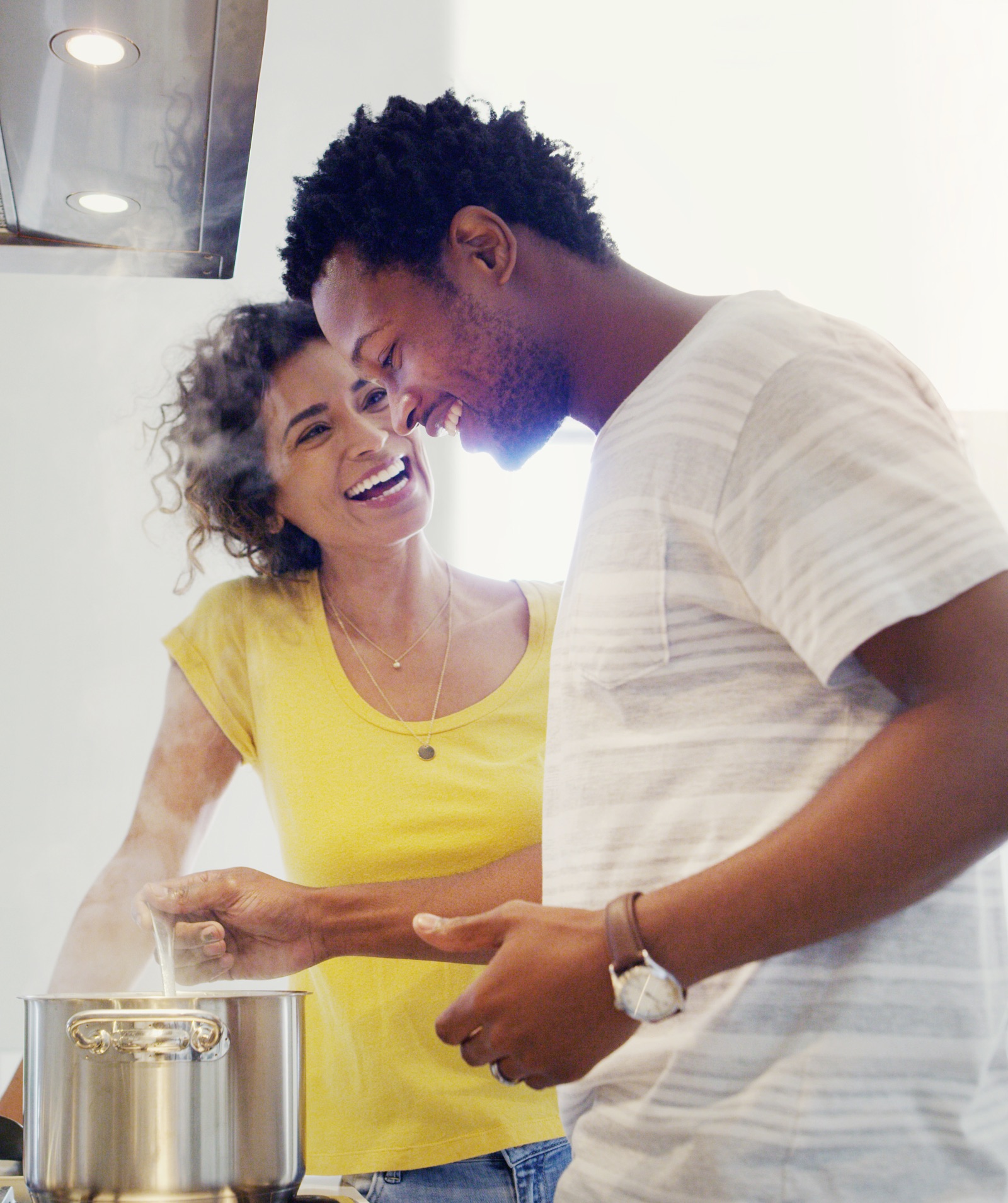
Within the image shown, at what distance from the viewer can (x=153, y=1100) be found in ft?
2.62

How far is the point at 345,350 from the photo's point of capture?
3.18 feet

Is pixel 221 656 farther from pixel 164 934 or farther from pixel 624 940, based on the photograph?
pixel 624 940

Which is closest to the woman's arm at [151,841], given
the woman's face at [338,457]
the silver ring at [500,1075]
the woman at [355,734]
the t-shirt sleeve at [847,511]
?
the woman at [355,734]

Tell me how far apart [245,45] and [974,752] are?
746mm

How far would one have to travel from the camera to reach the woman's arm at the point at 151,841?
1.15 metres

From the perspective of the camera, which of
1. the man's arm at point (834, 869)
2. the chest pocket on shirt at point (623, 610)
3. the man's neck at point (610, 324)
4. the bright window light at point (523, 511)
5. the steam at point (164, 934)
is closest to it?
the man's arm at point (834, 869)

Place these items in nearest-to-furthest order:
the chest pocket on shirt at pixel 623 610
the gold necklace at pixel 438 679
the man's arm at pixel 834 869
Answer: the man's arm at pixel 834 869, the chest pocket on shirt at pixel 623 610, the gold necklace at pixel 438 679

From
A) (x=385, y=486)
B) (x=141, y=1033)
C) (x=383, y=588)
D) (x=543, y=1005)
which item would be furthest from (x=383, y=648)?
(x=543, y=1005)

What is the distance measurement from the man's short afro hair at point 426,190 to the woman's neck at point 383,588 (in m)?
0.29

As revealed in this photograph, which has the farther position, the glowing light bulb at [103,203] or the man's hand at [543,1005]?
the glowing light bulb at [103,203]

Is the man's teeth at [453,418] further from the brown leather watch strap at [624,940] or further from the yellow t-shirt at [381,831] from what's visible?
the brown leather watch strap at [624,940]

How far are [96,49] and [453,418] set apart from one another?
15.6 inches

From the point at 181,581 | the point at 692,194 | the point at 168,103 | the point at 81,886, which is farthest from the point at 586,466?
the point at 81,886

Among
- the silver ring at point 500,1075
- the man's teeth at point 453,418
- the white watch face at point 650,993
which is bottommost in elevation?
the silver ring at point 500,1075
